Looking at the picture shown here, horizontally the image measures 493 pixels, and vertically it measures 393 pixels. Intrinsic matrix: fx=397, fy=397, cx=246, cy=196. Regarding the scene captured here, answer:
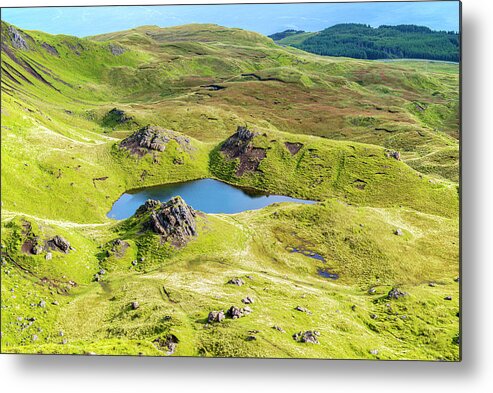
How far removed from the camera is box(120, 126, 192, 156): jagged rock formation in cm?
7381

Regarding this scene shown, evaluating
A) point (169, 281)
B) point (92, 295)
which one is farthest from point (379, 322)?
point (92, 295)

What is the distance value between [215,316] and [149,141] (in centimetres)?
5393

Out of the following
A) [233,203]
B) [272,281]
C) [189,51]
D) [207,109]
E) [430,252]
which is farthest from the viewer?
[189,51]

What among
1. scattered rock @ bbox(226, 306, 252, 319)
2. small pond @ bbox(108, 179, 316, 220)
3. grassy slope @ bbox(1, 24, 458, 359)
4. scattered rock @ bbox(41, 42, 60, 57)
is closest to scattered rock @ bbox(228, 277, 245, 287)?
grassy slope @ bbox(1, 24, 458, 359)

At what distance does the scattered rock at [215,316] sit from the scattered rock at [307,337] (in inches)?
197

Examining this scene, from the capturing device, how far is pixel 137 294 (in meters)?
31.0

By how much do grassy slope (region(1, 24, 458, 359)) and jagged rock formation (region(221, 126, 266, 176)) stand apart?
1.91 metres

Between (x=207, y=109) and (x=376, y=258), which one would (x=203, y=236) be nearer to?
(x=376, y=258)

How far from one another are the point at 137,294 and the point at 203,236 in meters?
11.7

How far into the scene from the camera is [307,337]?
25.5 meters

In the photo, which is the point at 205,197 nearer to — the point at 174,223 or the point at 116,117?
the point at 174,223

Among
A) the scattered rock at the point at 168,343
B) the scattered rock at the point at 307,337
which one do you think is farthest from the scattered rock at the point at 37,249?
the scattered rock at the point at 307,337

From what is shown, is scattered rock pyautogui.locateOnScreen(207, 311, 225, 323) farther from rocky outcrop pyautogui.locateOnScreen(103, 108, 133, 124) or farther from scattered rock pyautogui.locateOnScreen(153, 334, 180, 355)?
rocky outcrop pyautogui.locateOnScreen(103, 108, 133, 124)

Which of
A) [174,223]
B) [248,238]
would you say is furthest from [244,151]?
[174,223]
